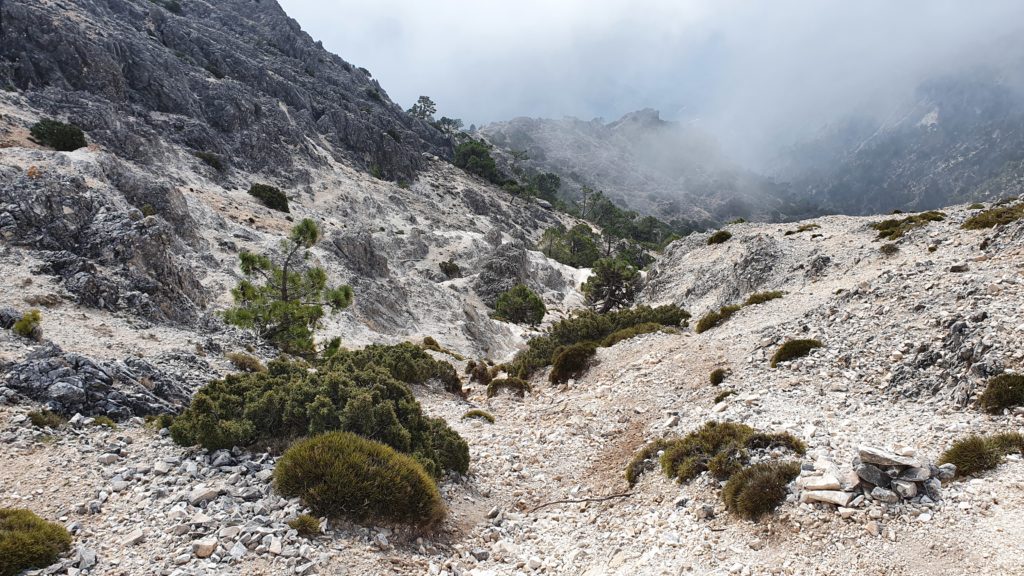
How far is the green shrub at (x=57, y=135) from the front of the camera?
51031mm

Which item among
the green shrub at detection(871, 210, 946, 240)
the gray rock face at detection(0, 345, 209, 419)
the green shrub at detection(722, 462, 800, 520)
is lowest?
the gray rock face at detection(0, 345, 209, 419)

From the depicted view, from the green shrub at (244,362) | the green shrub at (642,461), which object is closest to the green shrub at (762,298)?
the green shrub at (642,461)

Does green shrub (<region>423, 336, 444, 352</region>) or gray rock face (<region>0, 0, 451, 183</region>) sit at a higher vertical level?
gray rock face (<region>0, 0, 451, 183</region>)

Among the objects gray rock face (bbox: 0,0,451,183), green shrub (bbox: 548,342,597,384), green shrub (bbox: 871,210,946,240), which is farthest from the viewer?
gray rock face (bbox: 0,0,451,183)

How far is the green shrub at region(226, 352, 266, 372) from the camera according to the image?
830 inches

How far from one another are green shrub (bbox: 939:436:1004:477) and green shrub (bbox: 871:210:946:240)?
3337 cm

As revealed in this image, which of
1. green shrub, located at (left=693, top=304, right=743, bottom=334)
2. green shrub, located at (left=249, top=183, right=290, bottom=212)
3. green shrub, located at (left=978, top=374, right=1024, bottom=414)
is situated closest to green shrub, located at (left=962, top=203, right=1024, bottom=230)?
green shrub, located at (left=693, top=304, right=743, bottom=334)

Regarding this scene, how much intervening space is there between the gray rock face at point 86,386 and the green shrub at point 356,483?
6.08 metres

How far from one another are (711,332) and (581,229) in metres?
90.3

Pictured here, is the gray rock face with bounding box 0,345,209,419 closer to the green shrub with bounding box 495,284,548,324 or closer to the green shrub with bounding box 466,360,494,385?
the green shrub with bounding box 466,360,494,385

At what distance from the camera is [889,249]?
3216cm

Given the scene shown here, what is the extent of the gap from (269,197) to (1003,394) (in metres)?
73.8

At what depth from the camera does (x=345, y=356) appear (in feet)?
81.9

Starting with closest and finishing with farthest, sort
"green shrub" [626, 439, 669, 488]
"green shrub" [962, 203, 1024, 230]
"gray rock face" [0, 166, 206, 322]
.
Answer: "green shrub" [626, 439, 669, 488]
"gray rock face" [0, 166, 206, 322]
"green shrub" [962, 203, 1024, 230]
